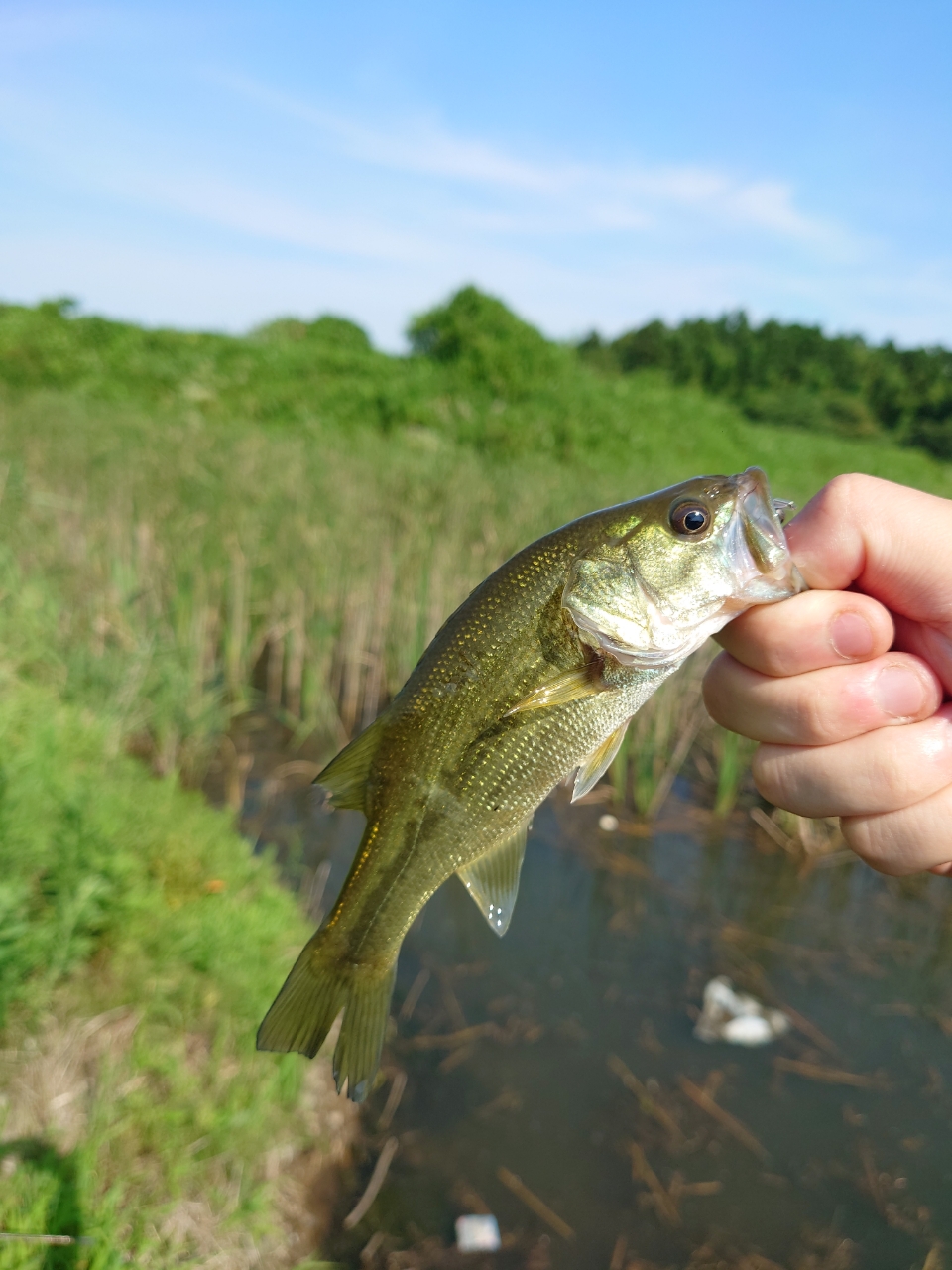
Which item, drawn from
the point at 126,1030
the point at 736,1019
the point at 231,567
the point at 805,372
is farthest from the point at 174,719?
the point at 805,372

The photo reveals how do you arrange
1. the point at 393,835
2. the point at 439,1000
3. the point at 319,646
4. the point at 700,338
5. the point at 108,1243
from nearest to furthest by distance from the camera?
the point at 393,835, the point at 108,1243, the point at 439,1000, the point at 319,646, the point at 700,338

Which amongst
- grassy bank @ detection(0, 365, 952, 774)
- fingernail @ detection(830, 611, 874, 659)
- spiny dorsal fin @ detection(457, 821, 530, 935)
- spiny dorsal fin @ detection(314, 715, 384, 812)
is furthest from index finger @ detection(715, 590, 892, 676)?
grassy bank @ detection(0, 365, 952, 774)

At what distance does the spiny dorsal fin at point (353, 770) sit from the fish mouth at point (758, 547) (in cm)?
64

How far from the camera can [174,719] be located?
212 inches

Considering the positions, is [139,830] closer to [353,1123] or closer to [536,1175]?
[353,1123]

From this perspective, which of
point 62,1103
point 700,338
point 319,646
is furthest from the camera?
point 700,338

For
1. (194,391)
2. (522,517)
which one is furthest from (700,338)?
(522,517)

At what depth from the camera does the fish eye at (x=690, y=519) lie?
4.63 ft

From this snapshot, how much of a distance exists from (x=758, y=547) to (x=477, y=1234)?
129 inches

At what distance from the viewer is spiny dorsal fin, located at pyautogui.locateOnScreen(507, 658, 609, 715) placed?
53.6 inches

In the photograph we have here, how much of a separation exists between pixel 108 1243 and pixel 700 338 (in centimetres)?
4398

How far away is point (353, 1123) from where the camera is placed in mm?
3748

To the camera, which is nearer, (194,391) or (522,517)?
(522,517)

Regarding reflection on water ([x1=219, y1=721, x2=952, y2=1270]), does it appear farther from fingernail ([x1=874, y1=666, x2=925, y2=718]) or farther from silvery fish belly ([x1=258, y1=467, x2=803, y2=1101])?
fingernail ([x1=874, y1=666, x2=925, y2=718])
